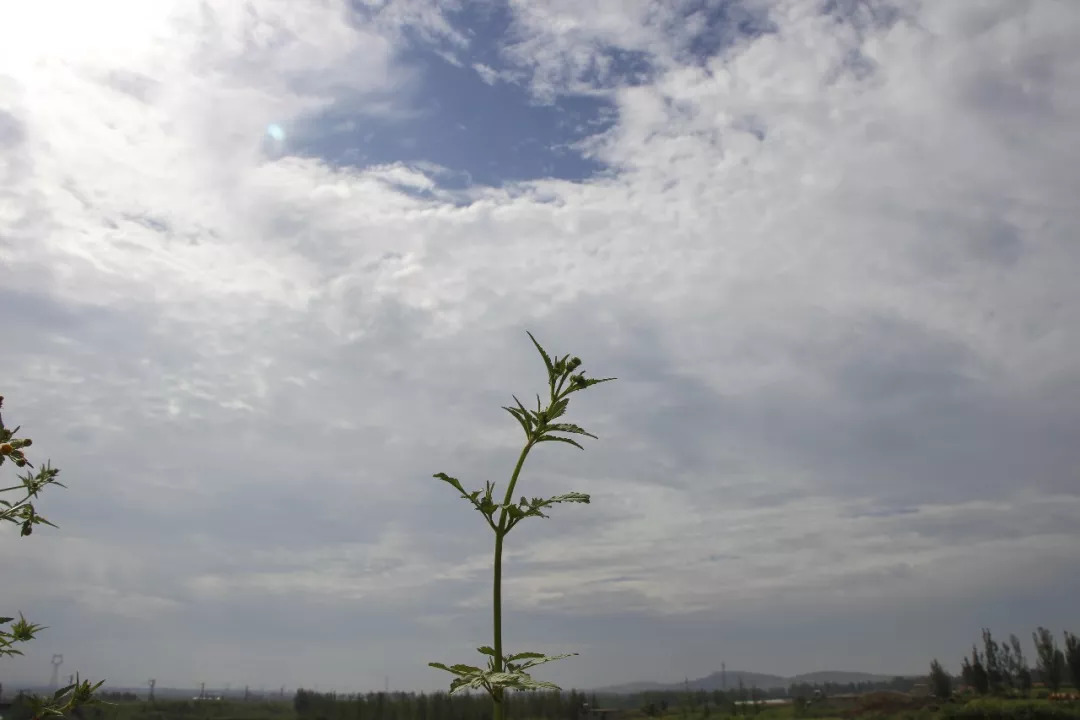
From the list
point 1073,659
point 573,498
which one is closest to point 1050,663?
point 1073,659

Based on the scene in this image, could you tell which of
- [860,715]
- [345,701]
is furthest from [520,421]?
[345,701]

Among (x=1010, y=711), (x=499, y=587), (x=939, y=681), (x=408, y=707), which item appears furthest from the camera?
(x=408, y=707)

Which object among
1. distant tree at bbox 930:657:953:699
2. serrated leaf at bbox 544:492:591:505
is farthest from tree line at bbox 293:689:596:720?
serrated leaf at bbox 544:492:591:505

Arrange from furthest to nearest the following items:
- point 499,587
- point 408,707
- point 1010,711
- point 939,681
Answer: point 408,707 → point 939,681 → point 1010,711 → point 499,587

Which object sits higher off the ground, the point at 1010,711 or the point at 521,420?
the point at 521,420

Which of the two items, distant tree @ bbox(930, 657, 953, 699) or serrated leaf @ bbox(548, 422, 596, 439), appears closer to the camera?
serrated leaf @ bbox(548, 422, 596, 439)

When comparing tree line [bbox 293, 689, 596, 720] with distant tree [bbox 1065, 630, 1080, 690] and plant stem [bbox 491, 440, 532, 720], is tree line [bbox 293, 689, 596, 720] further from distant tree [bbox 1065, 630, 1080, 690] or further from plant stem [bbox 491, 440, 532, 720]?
plant stem [bbox 491, 440, 532, 720]

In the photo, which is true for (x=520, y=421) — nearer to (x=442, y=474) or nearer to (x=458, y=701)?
(x=442, y=474)

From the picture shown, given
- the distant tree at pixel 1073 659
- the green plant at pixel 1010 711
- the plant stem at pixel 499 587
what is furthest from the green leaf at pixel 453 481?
the distant tree at pixel 1073 659

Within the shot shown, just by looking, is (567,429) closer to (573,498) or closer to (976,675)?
(573,498)

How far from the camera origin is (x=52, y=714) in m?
3.73

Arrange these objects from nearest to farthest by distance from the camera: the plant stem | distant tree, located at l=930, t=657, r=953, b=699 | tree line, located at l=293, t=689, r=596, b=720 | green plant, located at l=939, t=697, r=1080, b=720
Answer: the plant stem
green plant, located at l=939, t=697, r=1080, b=720
distant tree, located at l=930, t=657, r=953, b=699
tree line, located at l=293, t=689, r=596, b=720

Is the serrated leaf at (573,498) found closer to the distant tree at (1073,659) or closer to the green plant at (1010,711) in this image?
the green plant at (1010,711)

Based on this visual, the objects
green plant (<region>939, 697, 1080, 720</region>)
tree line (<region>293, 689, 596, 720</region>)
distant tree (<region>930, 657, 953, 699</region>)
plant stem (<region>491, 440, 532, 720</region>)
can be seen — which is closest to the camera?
plant stem (<region>491, 440, 532, 720</region>)
